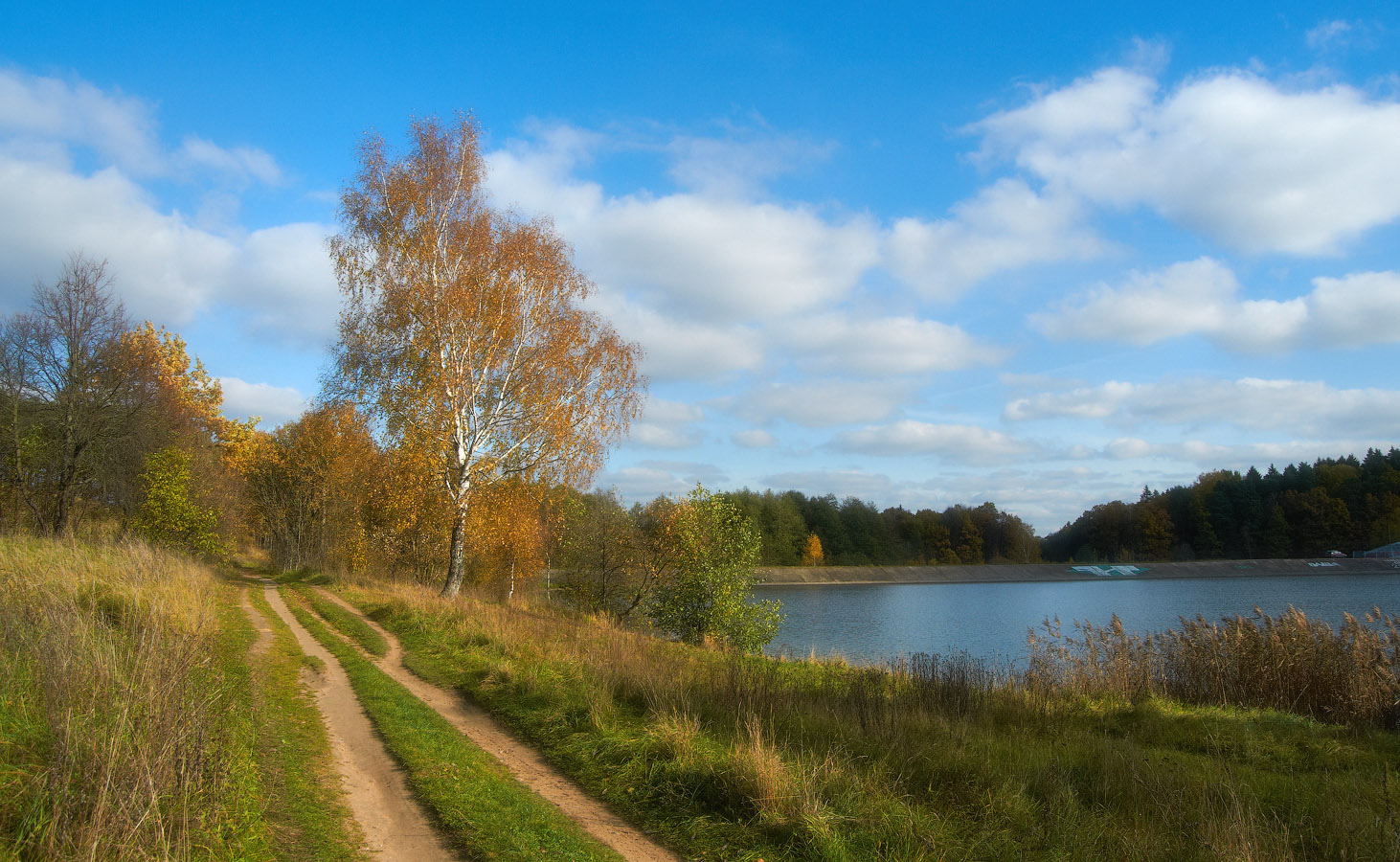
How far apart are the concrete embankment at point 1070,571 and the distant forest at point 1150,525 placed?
625 centimetres

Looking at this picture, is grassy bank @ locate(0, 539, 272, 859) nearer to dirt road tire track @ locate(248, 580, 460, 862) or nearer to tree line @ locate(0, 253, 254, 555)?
dirt road tire track @ locate(248, 580, 460, 862)

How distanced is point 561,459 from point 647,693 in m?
11.9

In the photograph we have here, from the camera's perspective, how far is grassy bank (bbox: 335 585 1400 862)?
578 cm

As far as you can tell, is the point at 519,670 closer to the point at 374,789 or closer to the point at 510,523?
the point at 374,789

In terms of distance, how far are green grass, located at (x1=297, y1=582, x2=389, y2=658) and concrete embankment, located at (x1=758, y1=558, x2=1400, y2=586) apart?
50.1 m

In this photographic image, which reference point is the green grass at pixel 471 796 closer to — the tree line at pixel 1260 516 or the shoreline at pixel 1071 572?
the shoreline at pixel 1071 572

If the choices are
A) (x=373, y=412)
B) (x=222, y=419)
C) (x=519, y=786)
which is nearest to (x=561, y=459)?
(x=373, y=412)

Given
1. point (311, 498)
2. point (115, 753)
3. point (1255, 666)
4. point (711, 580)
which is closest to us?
point (115, 753)

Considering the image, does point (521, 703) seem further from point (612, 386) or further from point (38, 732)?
point (612, 386)

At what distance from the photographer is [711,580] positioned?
2186 centimetres

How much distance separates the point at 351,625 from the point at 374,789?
10566 mm

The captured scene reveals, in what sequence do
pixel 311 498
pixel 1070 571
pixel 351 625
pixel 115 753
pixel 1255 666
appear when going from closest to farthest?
1. pixel 115 753
2. pixel 1255 666
3. pixel 351 625
4. pixel 311 498
5. pixel 1070 571

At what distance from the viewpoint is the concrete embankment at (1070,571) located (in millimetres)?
67062

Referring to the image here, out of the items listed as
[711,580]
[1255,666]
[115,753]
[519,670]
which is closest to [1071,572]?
[711,580]
